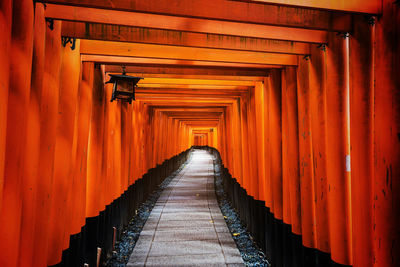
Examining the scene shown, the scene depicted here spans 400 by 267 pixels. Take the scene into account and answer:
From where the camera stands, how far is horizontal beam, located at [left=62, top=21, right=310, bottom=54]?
3143 millimetres

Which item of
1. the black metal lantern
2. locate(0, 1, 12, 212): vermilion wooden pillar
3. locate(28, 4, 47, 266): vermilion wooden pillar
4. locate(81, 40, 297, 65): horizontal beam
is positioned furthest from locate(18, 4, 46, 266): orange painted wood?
the black metal lantern

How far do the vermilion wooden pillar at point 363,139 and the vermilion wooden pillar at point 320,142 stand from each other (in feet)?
2.00

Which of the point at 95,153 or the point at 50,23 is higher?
the point at 50,23

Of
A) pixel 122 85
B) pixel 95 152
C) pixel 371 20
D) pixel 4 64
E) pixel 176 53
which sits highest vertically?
pixel 176 53

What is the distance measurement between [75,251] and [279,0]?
12.7 feet

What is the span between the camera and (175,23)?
272 centimetres

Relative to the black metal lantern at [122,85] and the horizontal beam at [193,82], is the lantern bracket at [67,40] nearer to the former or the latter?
→ the black metal lantern at [122,85]

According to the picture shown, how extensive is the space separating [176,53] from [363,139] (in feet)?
8.20

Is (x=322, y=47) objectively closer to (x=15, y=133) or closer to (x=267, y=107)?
(x=267, y=107)

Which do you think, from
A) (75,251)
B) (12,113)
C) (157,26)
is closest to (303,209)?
(157,26)

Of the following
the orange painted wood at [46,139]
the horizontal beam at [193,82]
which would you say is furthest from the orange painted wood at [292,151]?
the orange painted wood at [46,139]

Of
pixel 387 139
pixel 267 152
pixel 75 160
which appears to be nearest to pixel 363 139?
pixel 387 139

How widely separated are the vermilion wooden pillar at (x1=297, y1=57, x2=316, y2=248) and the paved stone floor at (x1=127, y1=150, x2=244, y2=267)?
2.03m

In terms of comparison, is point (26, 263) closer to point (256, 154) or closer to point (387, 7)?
point (387, 7)
